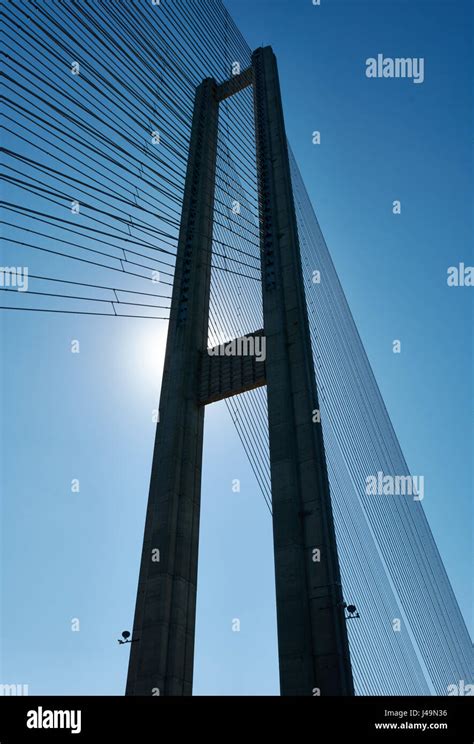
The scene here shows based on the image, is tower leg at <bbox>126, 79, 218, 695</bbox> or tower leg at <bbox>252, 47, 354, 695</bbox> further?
tower leg at <bbox>126, 79, 218, 695</bbox>

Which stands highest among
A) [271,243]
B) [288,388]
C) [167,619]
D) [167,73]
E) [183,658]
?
[167,73]

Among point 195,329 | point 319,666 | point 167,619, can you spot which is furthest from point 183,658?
point 195,329

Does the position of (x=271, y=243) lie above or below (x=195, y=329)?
above

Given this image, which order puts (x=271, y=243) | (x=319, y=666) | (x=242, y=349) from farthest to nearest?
1. (x=271, y=243)
2. (x=242, y=349)
3. (x=319, y=666)

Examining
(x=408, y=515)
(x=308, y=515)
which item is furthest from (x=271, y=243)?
(x=408, y=515)

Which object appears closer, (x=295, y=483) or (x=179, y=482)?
(x=295, y=483)

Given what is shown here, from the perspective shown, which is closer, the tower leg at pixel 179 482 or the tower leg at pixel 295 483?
the tower leg at pixel 295 483

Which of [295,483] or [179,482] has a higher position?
[179,482]
